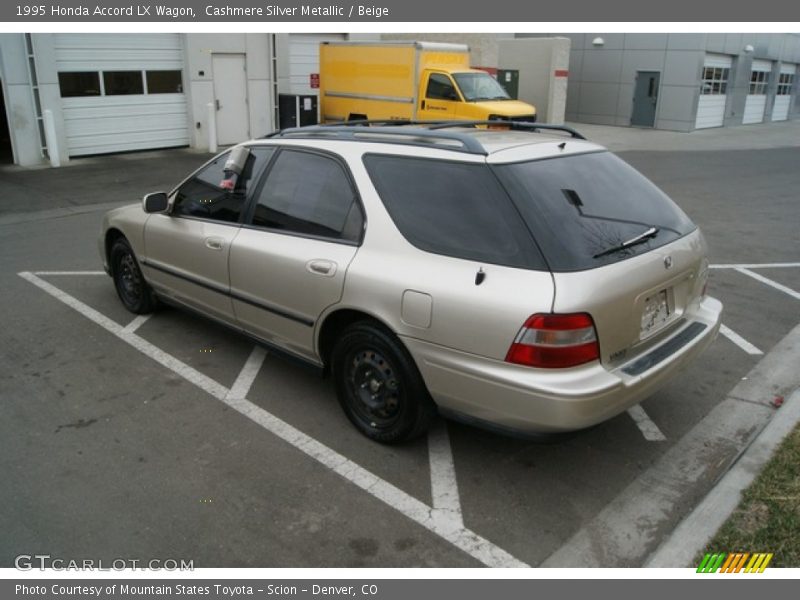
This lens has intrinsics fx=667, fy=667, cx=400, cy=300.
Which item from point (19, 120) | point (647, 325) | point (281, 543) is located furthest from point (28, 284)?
point (19, 120)

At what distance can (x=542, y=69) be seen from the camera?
80.3 feet

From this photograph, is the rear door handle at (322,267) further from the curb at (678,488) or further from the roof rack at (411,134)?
the curb at (678,488)

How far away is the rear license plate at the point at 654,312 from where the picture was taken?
3.43 meters

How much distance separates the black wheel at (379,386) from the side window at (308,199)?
606mm

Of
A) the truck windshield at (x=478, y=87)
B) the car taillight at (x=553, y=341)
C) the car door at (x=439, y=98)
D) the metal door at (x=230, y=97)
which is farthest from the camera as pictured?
the metal door at (x=230, y=97)

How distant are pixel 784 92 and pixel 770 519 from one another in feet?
123

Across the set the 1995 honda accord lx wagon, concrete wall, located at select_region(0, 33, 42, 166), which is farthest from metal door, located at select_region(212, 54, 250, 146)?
the 1995 honda accord lx wagon

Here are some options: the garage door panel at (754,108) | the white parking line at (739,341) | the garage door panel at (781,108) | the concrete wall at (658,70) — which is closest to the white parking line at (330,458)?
the white parking line at (739,341)

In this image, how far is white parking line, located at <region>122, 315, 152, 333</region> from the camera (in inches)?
218

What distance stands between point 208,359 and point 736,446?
3.63 m

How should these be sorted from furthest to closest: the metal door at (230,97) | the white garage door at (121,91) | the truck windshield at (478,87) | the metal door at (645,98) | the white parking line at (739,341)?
the metal door at (645,98)
the metal door at (230,97)
the truck windshield at (478,87)
the white garage door at (121,91)
the white parking line at (739,341)

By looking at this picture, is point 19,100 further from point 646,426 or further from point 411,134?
point 646,426

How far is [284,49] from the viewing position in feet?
57.7

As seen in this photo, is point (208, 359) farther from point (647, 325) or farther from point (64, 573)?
point (647, 325)
